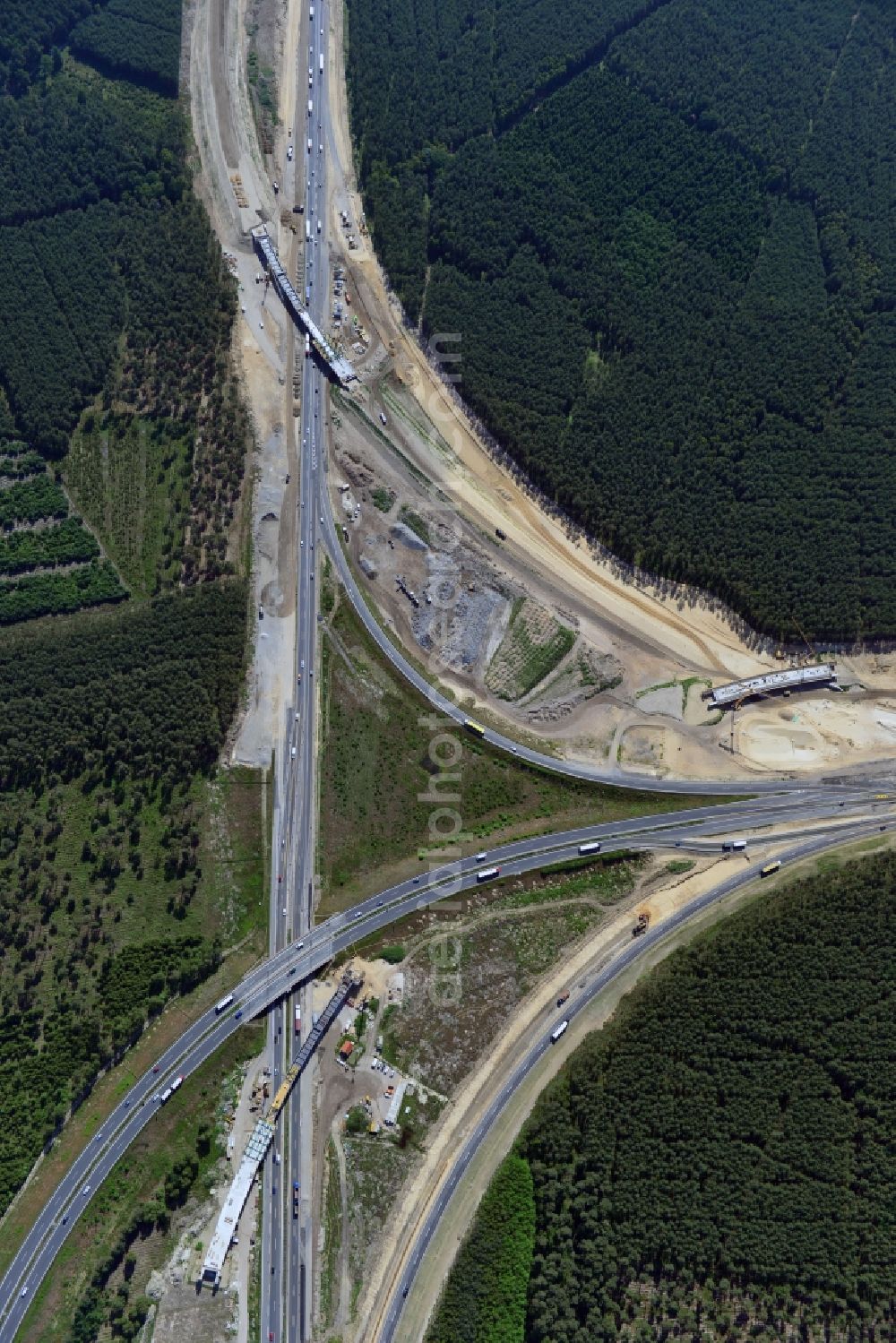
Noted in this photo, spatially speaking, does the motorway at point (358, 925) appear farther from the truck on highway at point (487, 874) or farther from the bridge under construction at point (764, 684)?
the bridge under construction at point (764, 684)

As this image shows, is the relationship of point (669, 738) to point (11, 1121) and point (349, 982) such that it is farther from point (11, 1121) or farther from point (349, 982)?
point (11, 1121)

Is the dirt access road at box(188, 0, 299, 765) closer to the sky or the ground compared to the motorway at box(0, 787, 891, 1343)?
closer to the sky

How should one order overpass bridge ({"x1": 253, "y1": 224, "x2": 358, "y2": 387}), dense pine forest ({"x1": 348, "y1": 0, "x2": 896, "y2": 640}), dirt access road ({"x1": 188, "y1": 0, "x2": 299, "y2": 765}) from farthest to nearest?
overpass bridge ({"x1": 253, "y1": 224, "x2": 358, "y2": 387}), dense pine forest ({"x1": 348, "y1": 0, "x2": 896, "y2": 640}), dirt access road ({"x1": 188, "y1": 0, "x2": 299, "y2": 765})

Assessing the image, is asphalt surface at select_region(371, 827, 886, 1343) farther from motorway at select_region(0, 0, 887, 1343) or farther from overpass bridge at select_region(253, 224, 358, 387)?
overpass bridge at select_region(253, 224, 358, 387)

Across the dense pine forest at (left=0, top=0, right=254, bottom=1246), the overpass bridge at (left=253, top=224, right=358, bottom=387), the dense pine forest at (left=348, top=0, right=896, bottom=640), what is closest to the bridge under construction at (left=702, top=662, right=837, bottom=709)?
the dense pine forest at (left=348, top=0, right=896, bottom=640)

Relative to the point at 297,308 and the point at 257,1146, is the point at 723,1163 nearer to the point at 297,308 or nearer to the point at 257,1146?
the point at 257,1146
